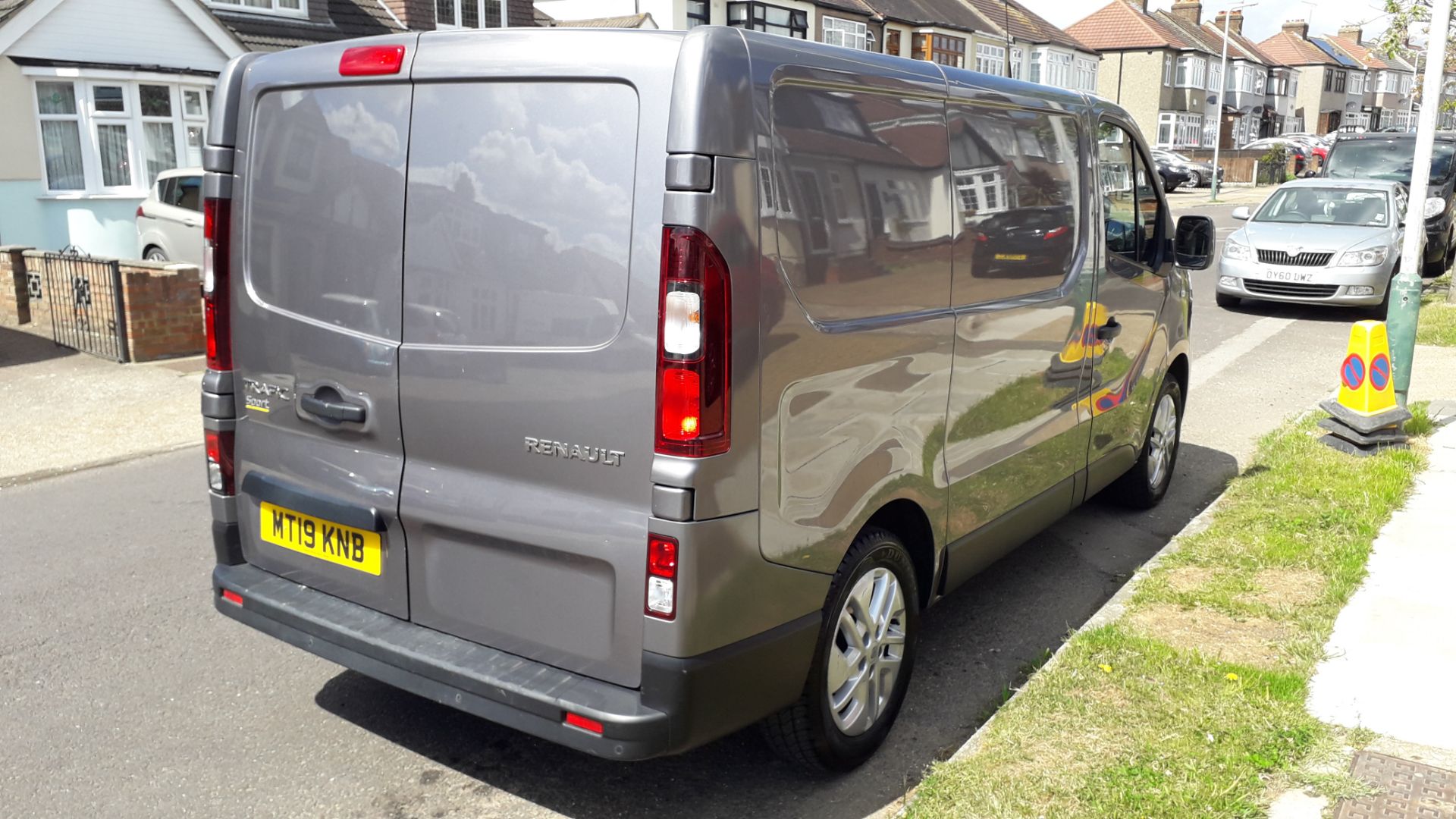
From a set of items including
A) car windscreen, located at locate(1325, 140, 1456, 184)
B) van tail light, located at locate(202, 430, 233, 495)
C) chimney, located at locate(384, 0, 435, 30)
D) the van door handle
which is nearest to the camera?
the van door handle

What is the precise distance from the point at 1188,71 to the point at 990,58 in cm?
1909

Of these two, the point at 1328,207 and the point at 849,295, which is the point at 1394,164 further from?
the point at 849,295

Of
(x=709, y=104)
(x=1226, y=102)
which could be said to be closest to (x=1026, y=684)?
(x=709, y=104)

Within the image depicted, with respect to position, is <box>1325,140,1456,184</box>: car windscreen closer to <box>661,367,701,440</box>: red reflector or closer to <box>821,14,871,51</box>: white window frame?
<box>661,367,701,440</box>: red reflector

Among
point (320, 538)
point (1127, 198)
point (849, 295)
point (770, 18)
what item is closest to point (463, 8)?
point (770, 18)

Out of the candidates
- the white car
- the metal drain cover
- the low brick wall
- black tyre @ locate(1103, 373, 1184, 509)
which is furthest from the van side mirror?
the white car

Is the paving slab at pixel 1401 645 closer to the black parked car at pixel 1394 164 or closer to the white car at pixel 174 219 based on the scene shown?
the white car at pixel 174 219

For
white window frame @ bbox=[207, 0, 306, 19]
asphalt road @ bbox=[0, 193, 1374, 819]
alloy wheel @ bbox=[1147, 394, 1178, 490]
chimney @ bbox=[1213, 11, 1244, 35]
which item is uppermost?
chimney @ bbox=[1213, 11, 1244, 35]

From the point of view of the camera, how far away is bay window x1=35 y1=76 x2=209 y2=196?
19.7 metres

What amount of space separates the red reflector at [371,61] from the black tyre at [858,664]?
1877mm

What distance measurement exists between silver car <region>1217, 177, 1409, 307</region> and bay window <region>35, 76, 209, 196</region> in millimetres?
16778

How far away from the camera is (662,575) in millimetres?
3000

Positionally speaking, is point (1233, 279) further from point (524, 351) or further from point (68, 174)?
point (68, 174)

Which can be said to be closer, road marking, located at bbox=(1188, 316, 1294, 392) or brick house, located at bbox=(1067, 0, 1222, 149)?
road marking, located at bbox=(1188, 316, 1294, 392)
